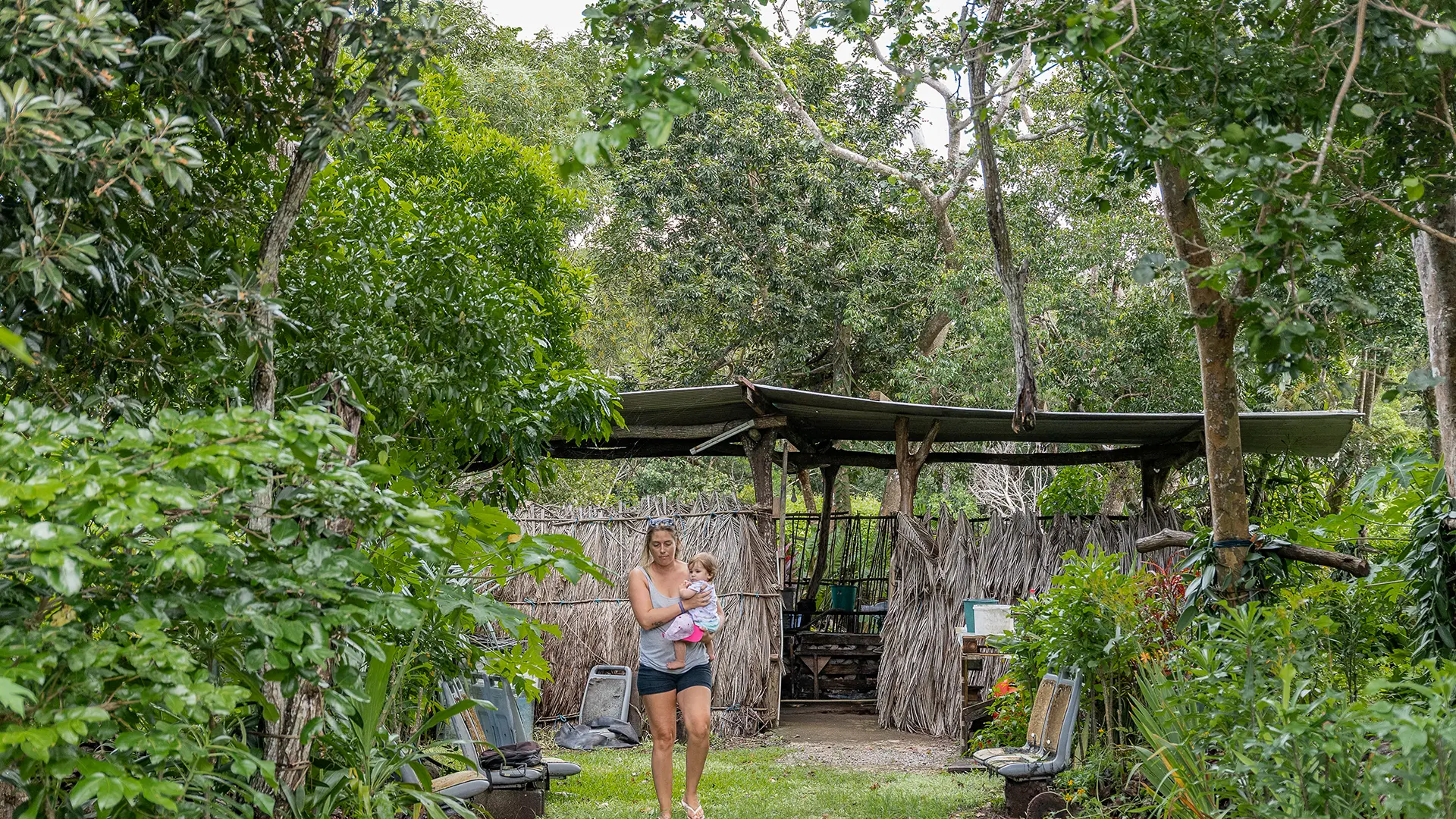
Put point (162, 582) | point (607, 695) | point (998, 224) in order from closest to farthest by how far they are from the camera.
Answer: point (162, 582) < point (998, 224) < point (607, 695)

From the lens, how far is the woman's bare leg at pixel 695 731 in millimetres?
4957

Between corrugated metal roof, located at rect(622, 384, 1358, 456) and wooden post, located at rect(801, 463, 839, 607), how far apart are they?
1.39 feet

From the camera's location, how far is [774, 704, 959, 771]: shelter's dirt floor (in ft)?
24.5

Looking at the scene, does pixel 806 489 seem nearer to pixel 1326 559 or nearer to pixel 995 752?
pixel 995 752

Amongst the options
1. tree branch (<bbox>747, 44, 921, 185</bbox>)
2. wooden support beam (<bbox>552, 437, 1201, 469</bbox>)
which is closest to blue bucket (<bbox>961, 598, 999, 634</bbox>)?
wooden support beam (<bbox>552, 437, 1201, 469</bbox>)

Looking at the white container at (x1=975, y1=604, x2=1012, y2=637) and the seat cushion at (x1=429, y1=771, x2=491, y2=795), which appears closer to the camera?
the seat cushion at (x1=429, y1=771, x2=491, y2=795)

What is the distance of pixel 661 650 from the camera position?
5047mm

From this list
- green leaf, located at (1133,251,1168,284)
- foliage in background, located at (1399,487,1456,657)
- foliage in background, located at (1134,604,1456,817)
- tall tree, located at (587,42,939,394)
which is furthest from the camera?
tall tree, located at (587,42,939,394)

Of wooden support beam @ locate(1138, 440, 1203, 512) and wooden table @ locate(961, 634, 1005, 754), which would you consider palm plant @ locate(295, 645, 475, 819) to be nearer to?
wooden table @ locate(961, 634, 1005, 754)

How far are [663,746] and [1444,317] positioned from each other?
3468 mm

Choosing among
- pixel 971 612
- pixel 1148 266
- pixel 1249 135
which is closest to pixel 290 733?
pixel 1148 266

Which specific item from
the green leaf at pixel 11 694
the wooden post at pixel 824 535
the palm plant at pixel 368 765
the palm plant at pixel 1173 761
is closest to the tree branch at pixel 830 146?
the wooden post at pixel 824 535

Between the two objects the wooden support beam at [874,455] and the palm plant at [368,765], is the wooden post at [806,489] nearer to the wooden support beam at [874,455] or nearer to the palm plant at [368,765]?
the wooden support beam at [874,455]

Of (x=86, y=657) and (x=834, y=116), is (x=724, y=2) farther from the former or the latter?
(x=834, y=116)
